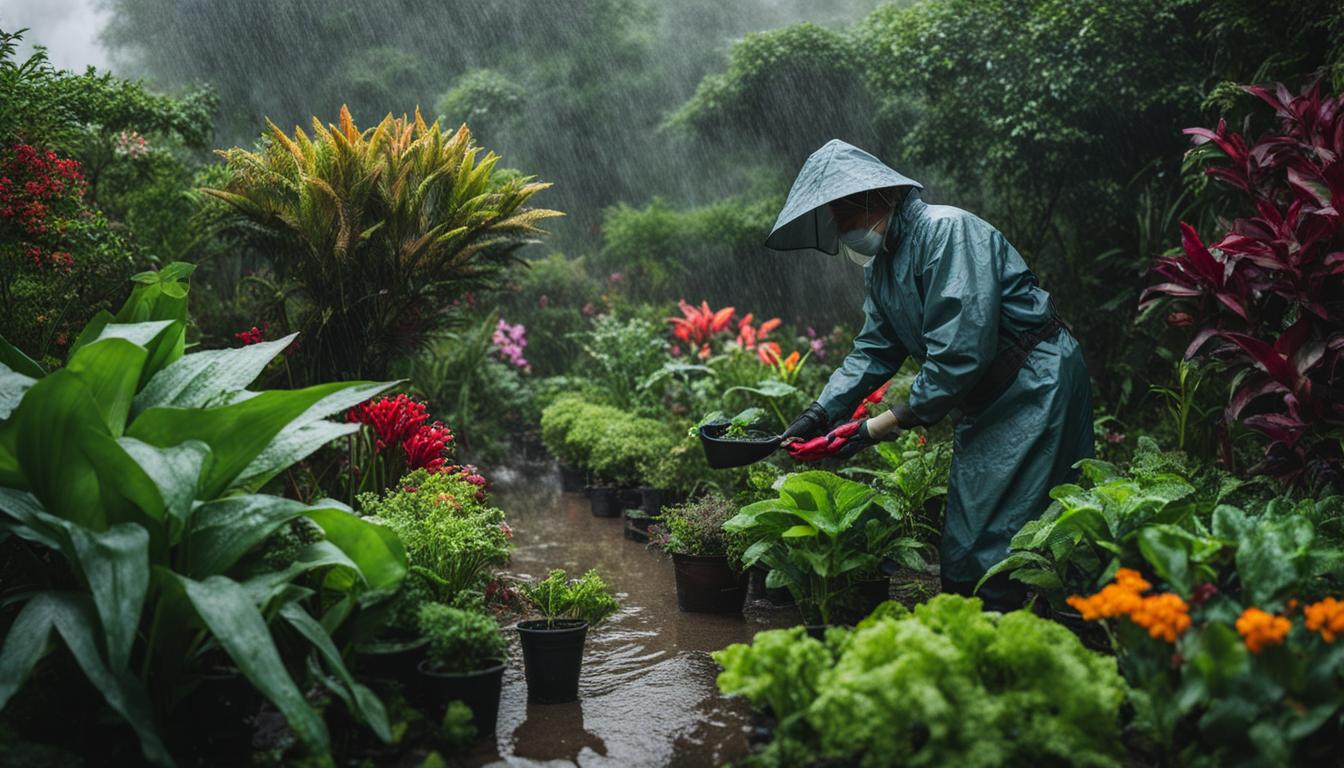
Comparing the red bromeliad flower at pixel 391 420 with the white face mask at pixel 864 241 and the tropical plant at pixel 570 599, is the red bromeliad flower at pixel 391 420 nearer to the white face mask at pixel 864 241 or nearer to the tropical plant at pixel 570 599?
the tropical plant at pixel 570 599

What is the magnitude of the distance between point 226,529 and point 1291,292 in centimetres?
324

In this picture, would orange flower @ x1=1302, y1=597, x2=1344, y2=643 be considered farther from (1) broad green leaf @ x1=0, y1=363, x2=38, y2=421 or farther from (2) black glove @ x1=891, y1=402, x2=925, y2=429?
(1) broad green leaf @ x1=0, y1=363, x2=38, y2=421

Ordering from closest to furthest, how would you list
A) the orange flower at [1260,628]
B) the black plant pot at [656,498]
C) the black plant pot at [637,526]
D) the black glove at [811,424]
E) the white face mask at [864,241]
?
the orange flower at [1260,628], the white face mask at [864,241], the black glove at [811,424], the black plant pot at [637,526], the black plant pot at [656,498]

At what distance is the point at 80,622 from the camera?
1.98 meters

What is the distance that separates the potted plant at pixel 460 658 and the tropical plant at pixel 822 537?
94 cm

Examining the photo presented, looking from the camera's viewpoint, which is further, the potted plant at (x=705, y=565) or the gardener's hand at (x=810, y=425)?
the potted plant at (x=705, y=565)

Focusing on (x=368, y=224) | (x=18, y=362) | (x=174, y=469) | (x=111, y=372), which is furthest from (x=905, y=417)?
(x=368, y=224)

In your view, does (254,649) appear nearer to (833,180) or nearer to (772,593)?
(833,180)

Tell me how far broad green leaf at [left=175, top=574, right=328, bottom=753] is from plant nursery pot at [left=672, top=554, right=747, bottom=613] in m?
2.14

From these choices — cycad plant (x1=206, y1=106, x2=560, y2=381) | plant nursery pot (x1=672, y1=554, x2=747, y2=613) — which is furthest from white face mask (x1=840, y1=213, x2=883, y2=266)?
cycad plant (x1=206, y1=106, x2=560, y2=381)

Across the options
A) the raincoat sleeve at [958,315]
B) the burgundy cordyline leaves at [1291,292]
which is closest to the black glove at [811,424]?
the raincoat sleeve at [958,315]

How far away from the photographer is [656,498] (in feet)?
19.5

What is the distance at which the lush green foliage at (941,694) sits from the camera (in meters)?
1.74

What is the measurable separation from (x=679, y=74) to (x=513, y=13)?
3607 mm
